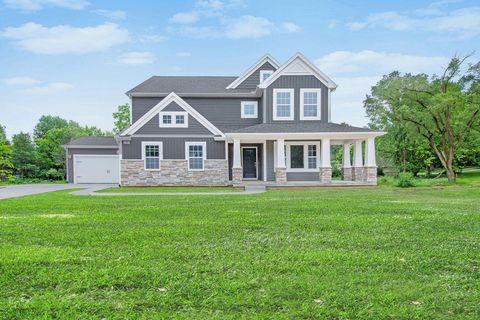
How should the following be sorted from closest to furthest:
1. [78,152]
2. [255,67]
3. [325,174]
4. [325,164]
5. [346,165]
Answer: [325,174] → [325,164] → [346,165] → [255,67] → [78,152]

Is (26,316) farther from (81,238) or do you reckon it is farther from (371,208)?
(371,208)

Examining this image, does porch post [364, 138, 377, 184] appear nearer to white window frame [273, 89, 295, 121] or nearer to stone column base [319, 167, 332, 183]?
stone column base [319, 167, 332, 183]

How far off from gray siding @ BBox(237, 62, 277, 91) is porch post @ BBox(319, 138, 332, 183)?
22.0 ft

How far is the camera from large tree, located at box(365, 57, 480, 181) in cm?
2089

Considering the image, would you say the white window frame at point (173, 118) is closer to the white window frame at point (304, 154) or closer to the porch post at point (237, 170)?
the porch post at point (237, 170)

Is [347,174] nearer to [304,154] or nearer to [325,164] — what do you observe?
[304,154]

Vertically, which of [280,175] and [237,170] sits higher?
[237,170]

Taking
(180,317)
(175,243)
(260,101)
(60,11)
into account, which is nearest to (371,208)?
(175,243)

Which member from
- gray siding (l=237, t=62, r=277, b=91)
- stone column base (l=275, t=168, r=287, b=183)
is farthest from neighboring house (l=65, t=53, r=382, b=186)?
gray siding (l=237, t=62, r=277, b=91)

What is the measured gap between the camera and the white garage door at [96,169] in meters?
23.8

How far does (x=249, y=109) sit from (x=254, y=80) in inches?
81.6

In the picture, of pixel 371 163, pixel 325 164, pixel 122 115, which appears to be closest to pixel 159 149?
pixel 325 164

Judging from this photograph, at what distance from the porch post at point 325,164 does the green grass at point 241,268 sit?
34.9ft

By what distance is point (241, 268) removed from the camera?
150 inches
